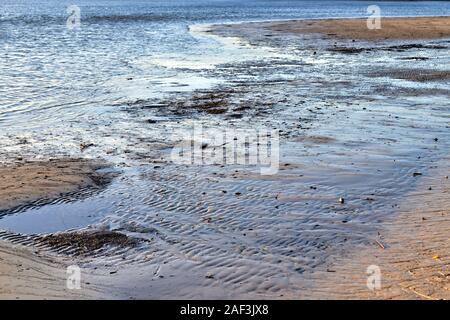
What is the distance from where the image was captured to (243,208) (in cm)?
836

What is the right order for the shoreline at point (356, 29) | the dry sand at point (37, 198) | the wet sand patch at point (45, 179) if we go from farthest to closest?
the shoreline at point (356, 29) < the wet sand patch at point (45, 179) < the dry sand at point (37, 198)

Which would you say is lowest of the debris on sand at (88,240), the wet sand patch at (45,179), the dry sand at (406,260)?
the dry sand at (406,260)

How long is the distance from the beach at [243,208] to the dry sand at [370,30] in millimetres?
20052

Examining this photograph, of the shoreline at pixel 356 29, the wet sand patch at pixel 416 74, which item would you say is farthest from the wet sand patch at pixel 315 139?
the shoreline at pixel 356 29

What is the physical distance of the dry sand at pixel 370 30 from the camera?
112 feet

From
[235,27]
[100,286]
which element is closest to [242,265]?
[100,286]

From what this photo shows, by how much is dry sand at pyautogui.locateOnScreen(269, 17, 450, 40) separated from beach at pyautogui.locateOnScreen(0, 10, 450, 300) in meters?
20.1

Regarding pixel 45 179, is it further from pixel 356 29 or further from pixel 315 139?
pixel 356 29

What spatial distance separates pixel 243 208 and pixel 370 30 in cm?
3143

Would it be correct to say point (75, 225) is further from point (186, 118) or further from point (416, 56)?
point (416, 56)

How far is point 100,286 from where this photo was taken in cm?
623

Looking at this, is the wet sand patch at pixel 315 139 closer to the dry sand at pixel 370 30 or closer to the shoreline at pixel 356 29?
the shoreline at pixel 356 29

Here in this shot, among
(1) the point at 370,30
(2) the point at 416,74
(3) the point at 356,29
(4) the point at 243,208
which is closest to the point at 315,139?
(4) the point at 243,208
